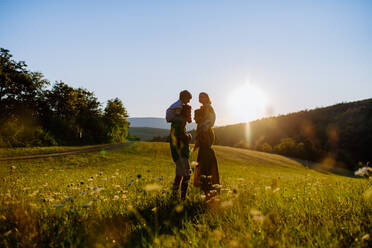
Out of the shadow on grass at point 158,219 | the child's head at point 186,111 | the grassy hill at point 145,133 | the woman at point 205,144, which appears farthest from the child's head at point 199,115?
the grassy hill at point 145,133

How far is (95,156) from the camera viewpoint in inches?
1120

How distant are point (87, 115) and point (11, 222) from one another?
2155 inches

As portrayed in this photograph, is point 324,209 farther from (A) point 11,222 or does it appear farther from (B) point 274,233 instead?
(A) point 11,222

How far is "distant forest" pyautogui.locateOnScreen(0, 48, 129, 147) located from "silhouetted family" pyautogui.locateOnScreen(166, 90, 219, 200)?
128 ft

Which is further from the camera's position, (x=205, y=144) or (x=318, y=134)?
(x=318, y=134)

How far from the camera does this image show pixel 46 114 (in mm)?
44906

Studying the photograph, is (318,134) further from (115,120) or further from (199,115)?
(199,115)

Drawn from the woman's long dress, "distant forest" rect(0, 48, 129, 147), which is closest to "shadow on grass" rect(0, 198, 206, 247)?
the woman's long dress

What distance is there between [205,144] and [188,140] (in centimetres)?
77

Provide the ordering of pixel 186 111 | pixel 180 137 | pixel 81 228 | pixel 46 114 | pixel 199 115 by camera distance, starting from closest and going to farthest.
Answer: pixel 81 228
pixel 180 137
pixel 186 111
pixel 199 115
pixel 46 114

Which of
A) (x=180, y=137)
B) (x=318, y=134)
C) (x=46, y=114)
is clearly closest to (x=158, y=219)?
(x=180, y=137)

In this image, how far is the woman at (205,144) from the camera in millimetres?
5770

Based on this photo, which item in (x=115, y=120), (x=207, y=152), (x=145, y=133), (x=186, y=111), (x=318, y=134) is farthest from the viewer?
(x=145, y=133)

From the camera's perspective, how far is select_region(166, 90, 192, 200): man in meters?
5.10
